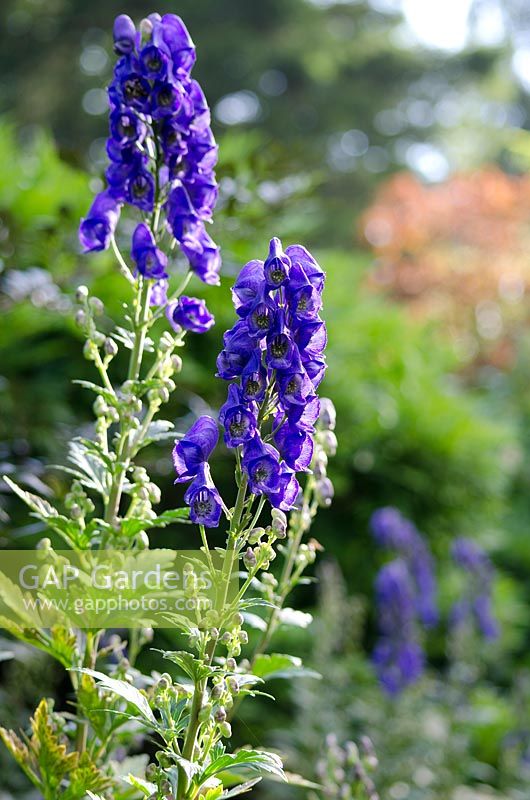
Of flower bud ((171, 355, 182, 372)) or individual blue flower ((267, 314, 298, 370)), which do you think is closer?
individual blue flower ((267, 314, 298, 370))

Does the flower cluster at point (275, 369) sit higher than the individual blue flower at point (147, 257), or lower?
lower

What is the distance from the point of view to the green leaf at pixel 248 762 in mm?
1086

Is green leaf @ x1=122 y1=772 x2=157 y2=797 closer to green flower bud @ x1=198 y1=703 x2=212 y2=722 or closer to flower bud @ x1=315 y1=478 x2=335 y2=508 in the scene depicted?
green flower bud @ x1=198 y1=703 x2=212 y2=722

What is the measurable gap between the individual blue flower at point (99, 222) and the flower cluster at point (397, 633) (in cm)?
217

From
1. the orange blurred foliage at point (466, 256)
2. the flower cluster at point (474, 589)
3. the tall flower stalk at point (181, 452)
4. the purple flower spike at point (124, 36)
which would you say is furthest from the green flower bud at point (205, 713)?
the orange blurred foliage at point (466, 256)

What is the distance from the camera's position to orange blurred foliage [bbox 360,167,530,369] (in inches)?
494

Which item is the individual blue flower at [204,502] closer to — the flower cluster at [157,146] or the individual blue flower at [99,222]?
the flower cluster at [157,146]

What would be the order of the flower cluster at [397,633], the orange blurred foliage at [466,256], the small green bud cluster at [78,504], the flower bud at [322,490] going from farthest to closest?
the orange blurred foliage at [466,256]
the flower cluster at [397,633]
the flower bud at [322,490]
the small green bud cluster at [78,504]

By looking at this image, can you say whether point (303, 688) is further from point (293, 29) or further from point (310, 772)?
point (293, 29)

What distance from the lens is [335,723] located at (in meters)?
3.29

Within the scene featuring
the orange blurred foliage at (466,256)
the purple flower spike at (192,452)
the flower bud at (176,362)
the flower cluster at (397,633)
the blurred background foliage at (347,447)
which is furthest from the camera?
the orange blurred foliage at (466,256)

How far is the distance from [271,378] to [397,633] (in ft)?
8.04

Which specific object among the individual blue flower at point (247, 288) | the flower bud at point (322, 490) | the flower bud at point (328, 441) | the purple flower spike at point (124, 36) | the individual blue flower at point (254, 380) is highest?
the purple flower spike at point (124, 36)

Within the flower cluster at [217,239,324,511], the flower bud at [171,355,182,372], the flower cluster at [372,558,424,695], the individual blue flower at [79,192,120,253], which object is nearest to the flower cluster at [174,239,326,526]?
the flower cluster at [217,239,324,511]
